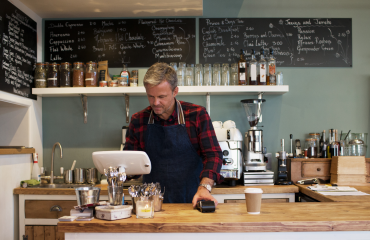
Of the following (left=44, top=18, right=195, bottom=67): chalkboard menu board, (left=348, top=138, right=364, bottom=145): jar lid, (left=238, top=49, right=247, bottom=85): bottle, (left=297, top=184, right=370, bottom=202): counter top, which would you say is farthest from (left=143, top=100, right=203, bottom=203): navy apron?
(left=348, top=138, right=364, bottom=145): jar lid

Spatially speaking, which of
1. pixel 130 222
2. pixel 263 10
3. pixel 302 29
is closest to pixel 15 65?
pixel 130 222

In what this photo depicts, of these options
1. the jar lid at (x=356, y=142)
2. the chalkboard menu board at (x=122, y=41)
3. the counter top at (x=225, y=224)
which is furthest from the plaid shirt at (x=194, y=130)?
the jar lid at (x=356, y=142)

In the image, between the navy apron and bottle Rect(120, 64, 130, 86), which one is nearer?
the navy apron

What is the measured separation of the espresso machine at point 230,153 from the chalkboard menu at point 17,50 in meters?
1.87

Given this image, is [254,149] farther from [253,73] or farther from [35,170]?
[35,170]

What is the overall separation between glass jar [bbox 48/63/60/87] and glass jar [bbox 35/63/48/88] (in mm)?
52

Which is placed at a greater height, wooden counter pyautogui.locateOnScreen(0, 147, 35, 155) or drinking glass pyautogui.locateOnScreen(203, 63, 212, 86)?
drinking glass pyautogui.locateOnScreen(203, 63, 212, 86)

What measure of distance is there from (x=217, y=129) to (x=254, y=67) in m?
0.74

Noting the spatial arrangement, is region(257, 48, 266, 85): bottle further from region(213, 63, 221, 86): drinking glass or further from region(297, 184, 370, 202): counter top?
region(297, 184, 370, 202): counter top

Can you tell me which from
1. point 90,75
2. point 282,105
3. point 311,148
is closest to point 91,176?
point 90,75

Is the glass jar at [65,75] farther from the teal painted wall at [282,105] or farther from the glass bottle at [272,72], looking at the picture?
the glass bottle at [272,72]

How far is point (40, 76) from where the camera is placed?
325cm

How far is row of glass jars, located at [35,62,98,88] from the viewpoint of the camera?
3.25 meters

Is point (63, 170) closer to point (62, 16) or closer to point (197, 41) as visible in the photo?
point (62, 16)
